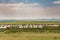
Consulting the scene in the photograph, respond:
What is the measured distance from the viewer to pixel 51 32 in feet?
21.3

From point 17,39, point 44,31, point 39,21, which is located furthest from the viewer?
point 39,21

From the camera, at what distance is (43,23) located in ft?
24.4

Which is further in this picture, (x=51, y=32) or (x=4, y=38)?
(x=51, y=32)

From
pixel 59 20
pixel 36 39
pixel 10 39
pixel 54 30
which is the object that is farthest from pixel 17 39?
pixel 59 20

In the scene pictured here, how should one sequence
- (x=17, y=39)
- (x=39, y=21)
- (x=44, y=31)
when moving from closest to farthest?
(x=17, y=39)
(x=44, y=31)
(x=39, y=21)

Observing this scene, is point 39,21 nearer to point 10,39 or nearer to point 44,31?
point 44,31

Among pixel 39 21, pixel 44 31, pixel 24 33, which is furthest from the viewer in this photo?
pixel 39 21

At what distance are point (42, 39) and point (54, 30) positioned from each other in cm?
145

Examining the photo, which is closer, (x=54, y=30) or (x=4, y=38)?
(x=4, y=38)

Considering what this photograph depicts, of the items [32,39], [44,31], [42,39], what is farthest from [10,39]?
[44,31]

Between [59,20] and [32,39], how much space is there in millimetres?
2181

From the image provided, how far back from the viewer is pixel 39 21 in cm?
725

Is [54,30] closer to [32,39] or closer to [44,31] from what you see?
[44,31]

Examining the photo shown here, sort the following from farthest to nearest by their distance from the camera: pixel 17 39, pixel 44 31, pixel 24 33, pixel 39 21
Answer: pixel 39 21
pixel 44 31
pixel 24 33
pixel 17 39
